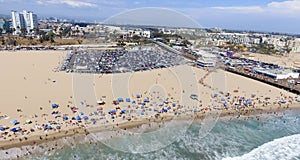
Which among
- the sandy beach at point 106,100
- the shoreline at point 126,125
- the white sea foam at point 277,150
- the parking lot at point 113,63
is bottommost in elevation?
the white sea foam at point 277,150

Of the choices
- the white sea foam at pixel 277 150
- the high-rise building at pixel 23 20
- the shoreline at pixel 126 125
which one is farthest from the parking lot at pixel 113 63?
the high-rise building at pixel 23 20

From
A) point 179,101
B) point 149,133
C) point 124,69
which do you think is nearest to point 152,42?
point 124,69

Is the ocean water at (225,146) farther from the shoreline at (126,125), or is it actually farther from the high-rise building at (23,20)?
the high-rise building at (23,20)

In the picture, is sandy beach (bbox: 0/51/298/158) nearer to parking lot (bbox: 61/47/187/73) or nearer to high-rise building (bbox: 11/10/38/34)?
parking lot (bbox: 61/47/187/73)

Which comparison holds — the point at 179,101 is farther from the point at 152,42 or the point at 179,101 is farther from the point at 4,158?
the point at 152,42

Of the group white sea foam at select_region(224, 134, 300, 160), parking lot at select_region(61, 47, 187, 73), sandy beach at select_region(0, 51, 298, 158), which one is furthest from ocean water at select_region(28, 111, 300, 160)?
parking lot at select_region(61, 47, 187, 73)

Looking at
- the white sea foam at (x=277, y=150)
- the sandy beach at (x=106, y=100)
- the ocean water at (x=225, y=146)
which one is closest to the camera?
the ocean water at (x=225, y=146)

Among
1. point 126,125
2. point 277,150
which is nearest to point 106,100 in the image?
point 126,125
